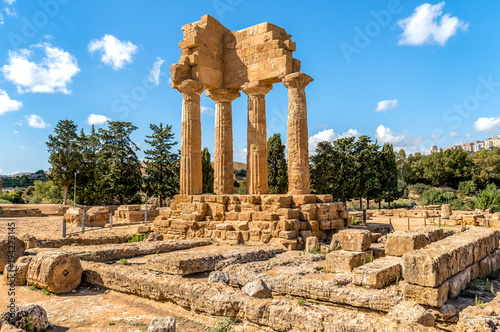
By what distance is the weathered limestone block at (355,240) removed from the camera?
8.24m

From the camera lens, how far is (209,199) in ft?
45.9

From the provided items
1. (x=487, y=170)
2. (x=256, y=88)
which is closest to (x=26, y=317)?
(x=256, y=88)

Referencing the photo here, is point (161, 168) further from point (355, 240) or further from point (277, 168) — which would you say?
point (355, 240)

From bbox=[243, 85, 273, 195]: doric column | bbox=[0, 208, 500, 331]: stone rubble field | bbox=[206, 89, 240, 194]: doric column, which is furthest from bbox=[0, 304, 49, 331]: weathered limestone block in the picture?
bbox=[206, 89, 240, 194]: doric column

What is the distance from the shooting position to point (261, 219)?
12.5m

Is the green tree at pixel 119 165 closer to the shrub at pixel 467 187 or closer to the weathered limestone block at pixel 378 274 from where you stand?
the weathered limestone block at pixel 378 274

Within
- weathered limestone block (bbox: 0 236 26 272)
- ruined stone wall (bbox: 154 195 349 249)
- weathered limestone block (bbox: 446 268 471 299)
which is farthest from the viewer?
ruined stone wall (bbox: 154 195 349 249)

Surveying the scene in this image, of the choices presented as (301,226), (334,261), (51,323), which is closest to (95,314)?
(51,323)

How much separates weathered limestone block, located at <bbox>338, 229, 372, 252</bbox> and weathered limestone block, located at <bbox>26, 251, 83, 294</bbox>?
5.84 m

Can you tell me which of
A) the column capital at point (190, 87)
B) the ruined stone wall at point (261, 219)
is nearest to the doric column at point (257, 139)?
the ruined stone wall at point (261, 219)

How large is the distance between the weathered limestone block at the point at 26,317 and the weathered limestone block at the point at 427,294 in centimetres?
518

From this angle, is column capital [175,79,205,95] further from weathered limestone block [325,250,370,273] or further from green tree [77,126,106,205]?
green tree [77,126,106,205]

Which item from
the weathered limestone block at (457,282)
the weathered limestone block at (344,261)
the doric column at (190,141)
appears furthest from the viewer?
the doric column at (190,141)

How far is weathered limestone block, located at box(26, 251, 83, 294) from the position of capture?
6.79 metres
